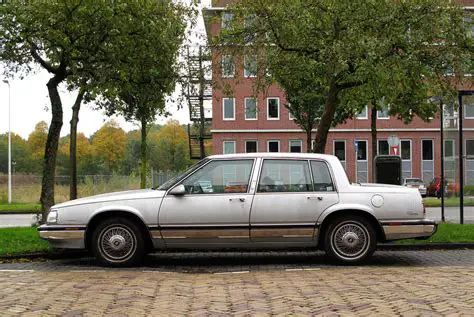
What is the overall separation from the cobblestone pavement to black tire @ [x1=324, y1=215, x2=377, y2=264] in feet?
0.81

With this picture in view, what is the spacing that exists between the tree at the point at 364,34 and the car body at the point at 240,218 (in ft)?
13.1

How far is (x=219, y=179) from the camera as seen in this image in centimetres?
932

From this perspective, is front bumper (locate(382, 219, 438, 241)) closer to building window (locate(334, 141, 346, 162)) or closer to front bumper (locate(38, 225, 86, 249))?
front bumper (locate(38, 225, 86, 249))

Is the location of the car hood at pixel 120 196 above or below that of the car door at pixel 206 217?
above

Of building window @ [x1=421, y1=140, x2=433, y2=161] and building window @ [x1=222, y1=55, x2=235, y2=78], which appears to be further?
building window @ [x1=421, y1=140, x2=433, y2=161]

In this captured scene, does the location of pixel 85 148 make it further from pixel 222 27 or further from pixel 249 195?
pixel 249 195

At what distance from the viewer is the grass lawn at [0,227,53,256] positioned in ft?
34.9

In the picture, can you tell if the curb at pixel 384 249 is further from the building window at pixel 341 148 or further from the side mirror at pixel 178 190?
the building window at pixel 341 148

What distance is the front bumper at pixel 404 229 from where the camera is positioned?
9242 mm

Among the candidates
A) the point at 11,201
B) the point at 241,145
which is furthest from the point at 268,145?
the point at 11,201

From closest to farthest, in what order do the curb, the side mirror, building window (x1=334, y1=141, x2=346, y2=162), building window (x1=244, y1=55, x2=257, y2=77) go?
the side mirror < the curb < building window (x1=244, y1=55, x2=257, y2=77) < building window (x1=334, y1=141, x2=346, y2=162)

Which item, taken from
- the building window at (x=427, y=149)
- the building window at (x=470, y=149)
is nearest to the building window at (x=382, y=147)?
the building window at (x=427, y=149)

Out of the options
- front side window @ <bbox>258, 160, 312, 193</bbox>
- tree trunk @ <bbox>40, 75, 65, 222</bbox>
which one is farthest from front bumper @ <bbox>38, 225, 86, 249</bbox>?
tree trunk @ <bbox>40, 75, 65, 222</bbox>

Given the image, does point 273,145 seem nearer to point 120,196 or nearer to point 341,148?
point 341,148
